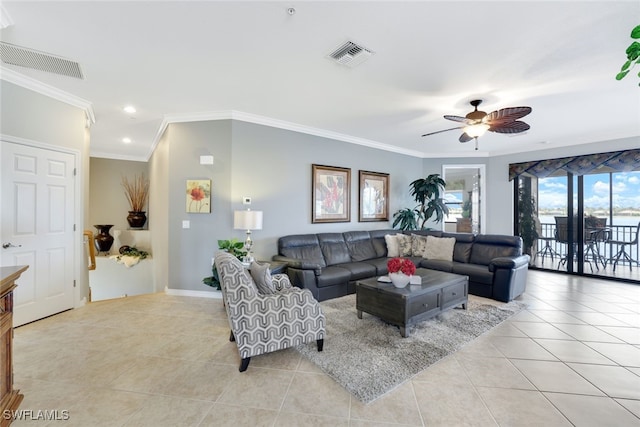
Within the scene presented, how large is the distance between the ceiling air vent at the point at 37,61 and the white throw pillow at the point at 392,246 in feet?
16.7

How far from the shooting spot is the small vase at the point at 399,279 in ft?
9.98

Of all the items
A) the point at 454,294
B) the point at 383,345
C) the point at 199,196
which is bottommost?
the point at 383,345

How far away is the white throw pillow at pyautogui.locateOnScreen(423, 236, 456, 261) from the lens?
16.3ft

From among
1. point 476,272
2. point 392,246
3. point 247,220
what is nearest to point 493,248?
point 476,272

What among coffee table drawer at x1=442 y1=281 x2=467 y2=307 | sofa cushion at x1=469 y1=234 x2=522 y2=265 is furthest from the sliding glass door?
coffee table drawer at x1=442 y1=281 x2=467 y2=307

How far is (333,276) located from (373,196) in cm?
255

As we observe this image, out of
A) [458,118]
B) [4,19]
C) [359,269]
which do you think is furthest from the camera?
[359,269]

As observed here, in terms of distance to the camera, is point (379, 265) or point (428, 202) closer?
point (379, 265)

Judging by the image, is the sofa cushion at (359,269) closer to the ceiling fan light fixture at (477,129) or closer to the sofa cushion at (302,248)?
the sofa cushion at (302,248)

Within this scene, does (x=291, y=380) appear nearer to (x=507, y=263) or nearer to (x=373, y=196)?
(x=507, y=263)

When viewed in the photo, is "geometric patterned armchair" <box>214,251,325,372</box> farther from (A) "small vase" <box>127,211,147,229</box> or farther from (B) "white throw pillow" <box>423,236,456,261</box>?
(A) "small vase" <box>127,211,147,229</box>

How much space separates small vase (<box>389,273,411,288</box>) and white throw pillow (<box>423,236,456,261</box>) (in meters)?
2.28

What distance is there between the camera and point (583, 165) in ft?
17.7

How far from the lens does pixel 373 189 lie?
5.92 meters
